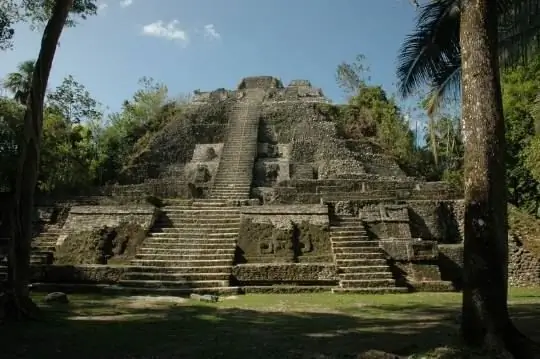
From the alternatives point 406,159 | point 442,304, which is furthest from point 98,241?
point 406,159

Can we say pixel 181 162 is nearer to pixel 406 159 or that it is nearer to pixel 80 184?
pixel 80 184

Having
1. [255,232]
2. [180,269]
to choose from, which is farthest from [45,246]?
[255,232]

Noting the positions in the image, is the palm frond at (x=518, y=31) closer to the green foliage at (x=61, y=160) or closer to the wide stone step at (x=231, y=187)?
the wide stone step at (x=231, y=187)

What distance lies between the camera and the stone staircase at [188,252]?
10.9 m

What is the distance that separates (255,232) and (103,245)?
Result: 12.1 ft

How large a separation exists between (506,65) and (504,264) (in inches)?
171

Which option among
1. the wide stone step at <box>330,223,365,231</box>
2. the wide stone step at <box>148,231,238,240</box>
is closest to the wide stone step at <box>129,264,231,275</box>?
the wide stone step at <box>148,231,238,240</box>

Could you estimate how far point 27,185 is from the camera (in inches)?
284

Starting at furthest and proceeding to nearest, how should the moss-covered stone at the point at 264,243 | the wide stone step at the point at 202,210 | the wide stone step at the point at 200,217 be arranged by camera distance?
the wide stone step at the point at 202,210 < the wide stone step at the point at 200,217 < the moss-covered stone at the point at 264,243

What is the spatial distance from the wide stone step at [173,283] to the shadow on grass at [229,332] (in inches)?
→ 80.2

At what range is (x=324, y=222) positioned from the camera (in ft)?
41.9

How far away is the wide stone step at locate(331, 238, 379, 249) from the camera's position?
12.1m

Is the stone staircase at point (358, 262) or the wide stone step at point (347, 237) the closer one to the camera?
the stone staircase at point (358, 262)

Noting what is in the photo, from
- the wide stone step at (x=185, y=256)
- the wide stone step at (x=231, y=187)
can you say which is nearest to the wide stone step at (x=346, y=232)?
the wide stone step at (x=185, y=256)
